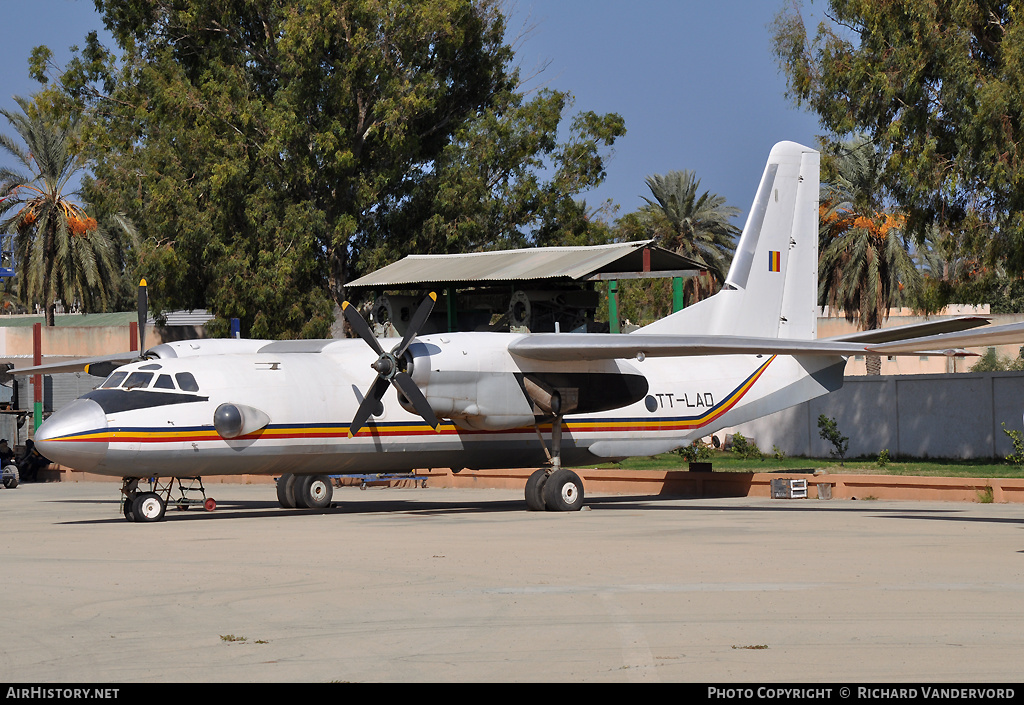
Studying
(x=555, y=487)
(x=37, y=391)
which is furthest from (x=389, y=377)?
(x=37, y=391)

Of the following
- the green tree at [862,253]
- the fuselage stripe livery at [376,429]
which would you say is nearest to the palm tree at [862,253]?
the green tree at [862,253]

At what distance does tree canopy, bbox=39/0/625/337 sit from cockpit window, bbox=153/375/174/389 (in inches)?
783

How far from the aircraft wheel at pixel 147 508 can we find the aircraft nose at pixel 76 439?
1.37m

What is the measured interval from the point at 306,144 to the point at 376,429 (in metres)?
21.8

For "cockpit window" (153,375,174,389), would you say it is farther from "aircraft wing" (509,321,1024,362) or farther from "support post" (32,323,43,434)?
"support post" (32,323,43,434)

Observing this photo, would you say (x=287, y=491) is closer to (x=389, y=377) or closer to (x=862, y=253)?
(x=389, y=377)

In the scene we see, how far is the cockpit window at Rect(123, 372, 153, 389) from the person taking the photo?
21.9 m

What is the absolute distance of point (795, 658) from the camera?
8391mm

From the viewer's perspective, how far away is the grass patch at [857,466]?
30.6 metres

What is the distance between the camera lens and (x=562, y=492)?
80.6ft

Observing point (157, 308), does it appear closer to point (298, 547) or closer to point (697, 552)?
point (298, 547)

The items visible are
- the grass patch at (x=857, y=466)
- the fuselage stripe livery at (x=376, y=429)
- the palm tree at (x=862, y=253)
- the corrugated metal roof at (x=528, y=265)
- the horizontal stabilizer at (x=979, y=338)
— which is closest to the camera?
the horizontal stabilizer at (x=979, y=338)

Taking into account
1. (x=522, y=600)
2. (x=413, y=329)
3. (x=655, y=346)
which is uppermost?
(x=413, y=329)

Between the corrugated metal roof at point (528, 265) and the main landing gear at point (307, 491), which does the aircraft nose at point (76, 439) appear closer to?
the main landing gear at point (307, 491)
